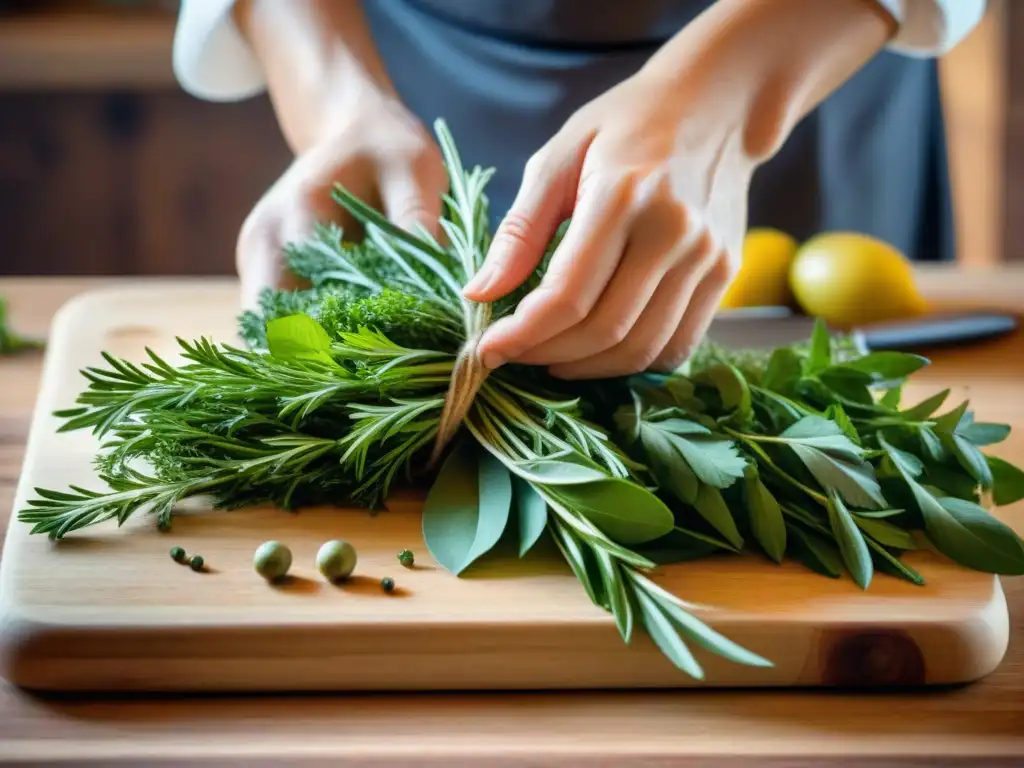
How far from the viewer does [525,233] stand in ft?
2.97

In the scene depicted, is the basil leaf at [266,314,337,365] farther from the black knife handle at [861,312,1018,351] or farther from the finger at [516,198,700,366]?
the black knife handle at [861,312,1018,351]

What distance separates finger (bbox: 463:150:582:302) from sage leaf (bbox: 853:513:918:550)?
335 mm

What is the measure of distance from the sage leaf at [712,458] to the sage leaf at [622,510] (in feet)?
0.19

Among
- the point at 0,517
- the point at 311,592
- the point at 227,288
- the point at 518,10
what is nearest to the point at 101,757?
the point at 311,592

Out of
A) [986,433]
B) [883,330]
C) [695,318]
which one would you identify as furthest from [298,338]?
[883,330]

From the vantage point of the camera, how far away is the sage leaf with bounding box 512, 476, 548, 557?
81 cm

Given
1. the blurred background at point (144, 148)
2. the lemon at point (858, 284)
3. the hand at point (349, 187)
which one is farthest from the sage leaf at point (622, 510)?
the blurred background at point (144, 148)

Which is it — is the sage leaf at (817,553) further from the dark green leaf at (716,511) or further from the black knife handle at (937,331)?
the black knife handle at (937,331)

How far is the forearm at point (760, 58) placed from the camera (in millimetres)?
1070

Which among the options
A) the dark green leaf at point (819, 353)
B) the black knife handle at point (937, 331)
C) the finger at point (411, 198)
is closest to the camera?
the dark green leaf at point (819, 353)

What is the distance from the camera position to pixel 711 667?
2.47 ft

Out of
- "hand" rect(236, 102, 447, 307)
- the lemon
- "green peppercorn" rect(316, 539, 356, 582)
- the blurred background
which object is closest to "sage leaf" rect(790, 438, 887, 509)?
"green peppercorn" rect(316, 539, 356, 582)

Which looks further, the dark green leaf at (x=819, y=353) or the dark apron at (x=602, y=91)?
the dark apron at (x=602, y=91)

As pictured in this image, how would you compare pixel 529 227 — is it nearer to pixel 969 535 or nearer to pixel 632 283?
pixel 632 283
